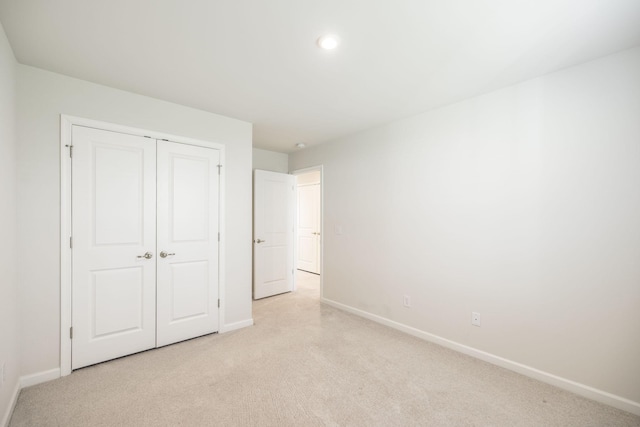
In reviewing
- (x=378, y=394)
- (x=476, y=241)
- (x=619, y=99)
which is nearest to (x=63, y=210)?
(x=378, y=394)

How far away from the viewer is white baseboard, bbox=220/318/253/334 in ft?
10.1

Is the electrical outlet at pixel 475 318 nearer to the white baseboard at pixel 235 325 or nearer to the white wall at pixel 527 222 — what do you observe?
the white wall at pixel 527 222

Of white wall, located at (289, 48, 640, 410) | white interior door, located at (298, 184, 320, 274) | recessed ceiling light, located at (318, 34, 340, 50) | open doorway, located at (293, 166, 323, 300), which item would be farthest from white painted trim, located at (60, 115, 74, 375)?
white interior door, located at (298, 184, 320, 274)

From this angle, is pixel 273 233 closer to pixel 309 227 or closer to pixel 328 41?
pixel 309 227

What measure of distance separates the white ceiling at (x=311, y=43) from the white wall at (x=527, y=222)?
323 millimetres

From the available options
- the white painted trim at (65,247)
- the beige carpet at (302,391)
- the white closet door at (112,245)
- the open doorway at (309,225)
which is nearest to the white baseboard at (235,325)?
the beige carpet at (302,391)

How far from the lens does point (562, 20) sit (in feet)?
5.22

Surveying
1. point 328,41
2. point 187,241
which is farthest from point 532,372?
point 187,241

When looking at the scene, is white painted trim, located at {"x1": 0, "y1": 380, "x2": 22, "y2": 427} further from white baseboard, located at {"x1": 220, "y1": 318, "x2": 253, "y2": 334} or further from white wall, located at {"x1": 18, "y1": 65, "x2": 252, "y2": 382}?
white baseboard, located at {"x1": 220, "y1": 318, "x2": 253, "y2": 334}

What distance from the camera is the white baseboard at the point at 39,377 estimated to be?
204 centimetres

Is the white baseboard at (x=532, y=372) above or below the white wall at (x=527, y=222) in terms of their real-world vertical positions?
below

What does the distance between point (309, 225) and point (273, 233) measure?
1.86m

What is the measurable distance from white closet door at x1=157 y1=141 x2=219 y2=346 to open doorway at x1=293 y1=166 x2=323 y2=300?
3.01 meters

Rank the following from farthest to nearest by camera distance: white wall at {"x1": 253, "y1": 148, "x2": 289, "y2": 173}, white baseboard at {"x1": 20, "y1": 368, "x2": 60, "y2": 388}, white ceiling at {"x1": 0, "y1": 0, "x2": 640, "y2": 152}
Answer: white wall at {"x1": 253, "y1": 148, "x2": 289, "y2": 173}, white baseboard at {"x1": 20, "y1": 368, "x2": 60, "y2": 388}, white ceiling at {"x1": 0, "y1": 0, "x2": 640, "y2": 152}
